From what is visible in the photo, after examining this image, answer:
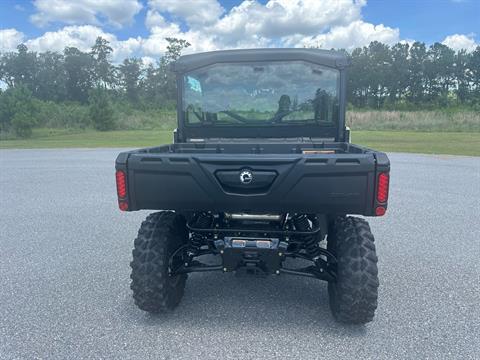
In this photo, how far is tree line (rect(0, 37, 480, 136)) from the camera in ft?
202

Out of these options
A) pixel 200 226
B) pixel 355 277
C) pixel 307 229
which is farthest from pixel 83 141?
pixel 355 277

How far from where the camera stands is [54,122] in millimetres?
32281

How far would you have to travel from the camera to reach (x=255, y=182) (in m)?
2.47

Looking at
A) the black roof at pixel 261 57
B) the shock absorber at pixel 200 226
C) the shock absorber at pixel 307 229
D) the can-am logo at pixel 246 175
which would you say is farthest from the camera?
the black roof at pixel 261 57

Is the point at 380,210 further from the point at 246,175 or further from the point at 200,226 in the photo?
the point at 200,226

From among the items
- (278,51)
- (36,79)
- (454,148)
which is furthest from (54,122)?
(36,79)

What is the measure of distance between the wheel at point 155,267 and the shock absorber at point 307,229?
41.2 inches

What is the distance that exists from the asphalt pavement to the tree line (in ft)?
153

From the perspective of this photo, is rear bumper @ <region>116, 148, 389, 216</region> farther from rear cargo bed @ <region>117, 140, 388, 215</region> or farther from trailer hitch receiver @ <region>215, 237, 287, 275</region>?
trailer hitch receiver @ <region>215, 237, 287, 275</region>

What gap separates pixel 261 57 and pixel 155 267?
93.6 inches

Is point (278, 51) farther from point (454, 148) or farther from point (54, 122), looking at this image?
point (54, 122)

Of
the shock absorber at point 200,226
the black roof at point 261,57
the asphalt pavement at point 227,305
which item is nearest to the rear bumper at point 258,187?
the shock absorber at point 200,226

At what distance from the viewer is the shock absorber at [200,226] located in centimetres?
308

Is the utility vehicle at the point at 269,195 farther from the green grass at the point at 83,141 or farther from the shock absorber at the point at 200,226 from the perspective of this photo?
the green grass at the point at 83,141
